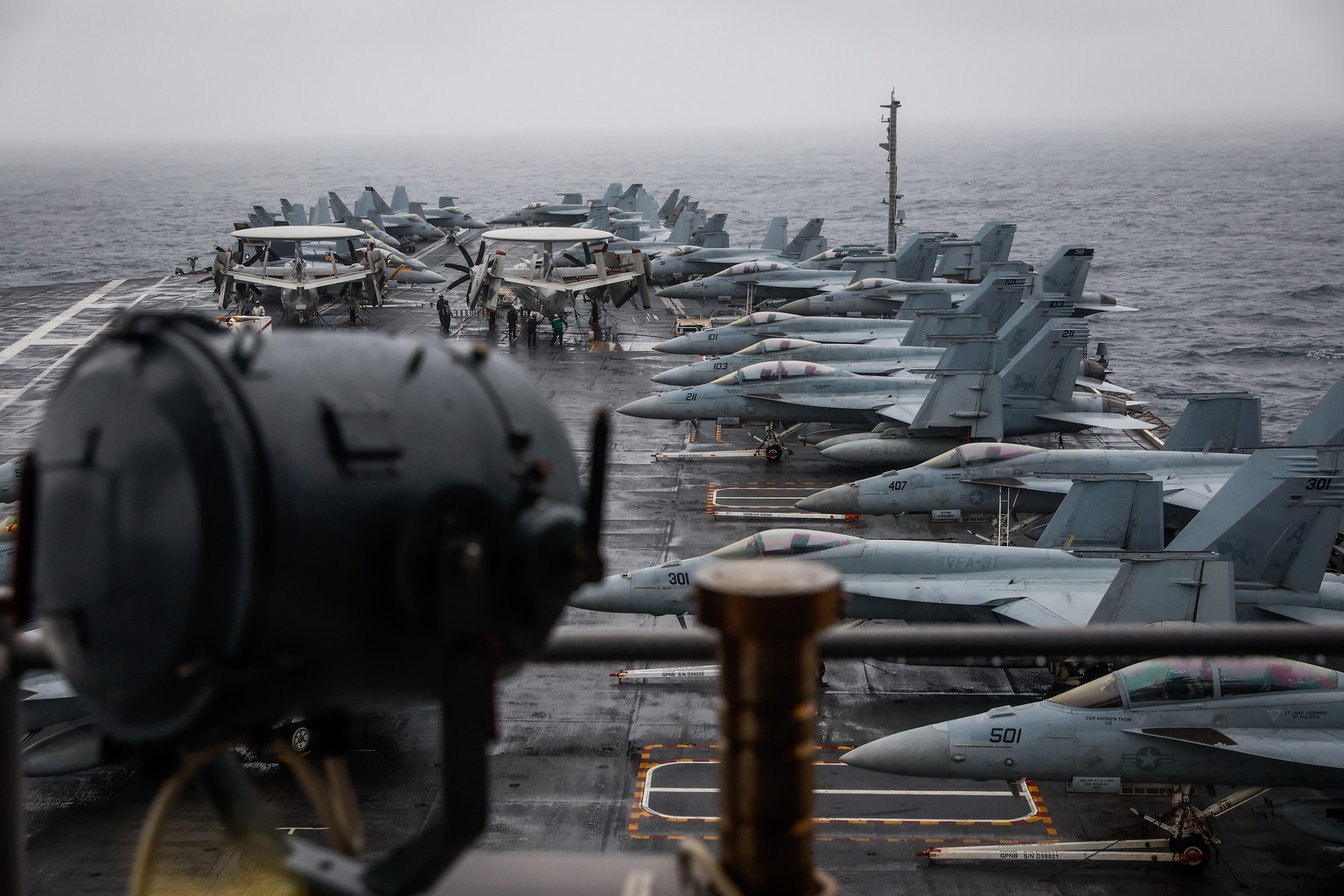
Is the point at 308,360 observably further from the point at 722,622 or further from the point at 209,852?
the point at 209,852

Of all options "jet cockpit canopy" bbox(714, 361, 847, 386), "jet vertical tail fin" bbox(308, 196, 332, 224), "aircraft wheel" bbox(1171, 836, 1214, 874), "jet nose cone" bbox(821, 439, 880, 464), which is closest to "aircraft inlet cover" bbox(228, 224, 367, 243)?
"jet cockpit canopy" bbox(714, 361, 847, 386)

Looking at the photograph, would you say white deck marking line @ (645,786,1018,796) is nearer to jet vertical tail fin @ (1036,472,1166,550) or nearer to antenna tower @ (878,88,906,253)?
jet vertical tail fin @ (1036,472,1166,550)

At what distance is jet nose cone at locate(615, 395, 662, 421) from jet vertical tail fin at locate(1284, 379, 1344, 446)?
62.0 ft

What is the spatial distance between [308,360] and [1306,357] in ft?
260

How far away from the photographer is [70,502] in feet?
7.84

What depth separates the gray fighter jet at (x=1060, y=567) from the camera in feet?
77.1

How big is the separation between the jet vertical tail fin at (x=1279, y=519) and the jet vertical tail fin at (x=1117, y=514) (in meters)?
1.13

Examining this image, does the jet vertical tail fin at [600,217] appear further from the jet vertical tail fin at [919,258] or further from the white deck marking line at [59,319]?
the white deck marking line at [59,319]

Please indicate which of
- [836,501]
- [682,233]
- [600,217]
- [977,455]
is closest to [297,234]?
[682,233]

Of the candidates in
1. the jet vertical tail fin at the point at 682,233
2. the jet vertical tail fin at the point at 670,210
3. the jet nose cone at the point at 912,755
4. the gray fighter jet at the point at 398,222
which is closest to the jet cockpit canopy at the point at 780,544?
the jet nose cone at the point at 912,755

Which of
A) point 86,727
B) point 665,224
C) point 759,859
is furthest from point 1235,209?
point 759,859

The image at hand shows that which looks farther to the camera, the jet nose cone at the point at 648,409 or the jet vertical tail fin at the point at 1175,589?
the jet nose cone at the point at 648,409

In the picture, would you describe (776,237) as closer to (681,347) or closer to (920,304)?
(920,304)

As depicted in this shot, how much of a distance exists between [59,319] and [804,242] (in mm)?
40557
